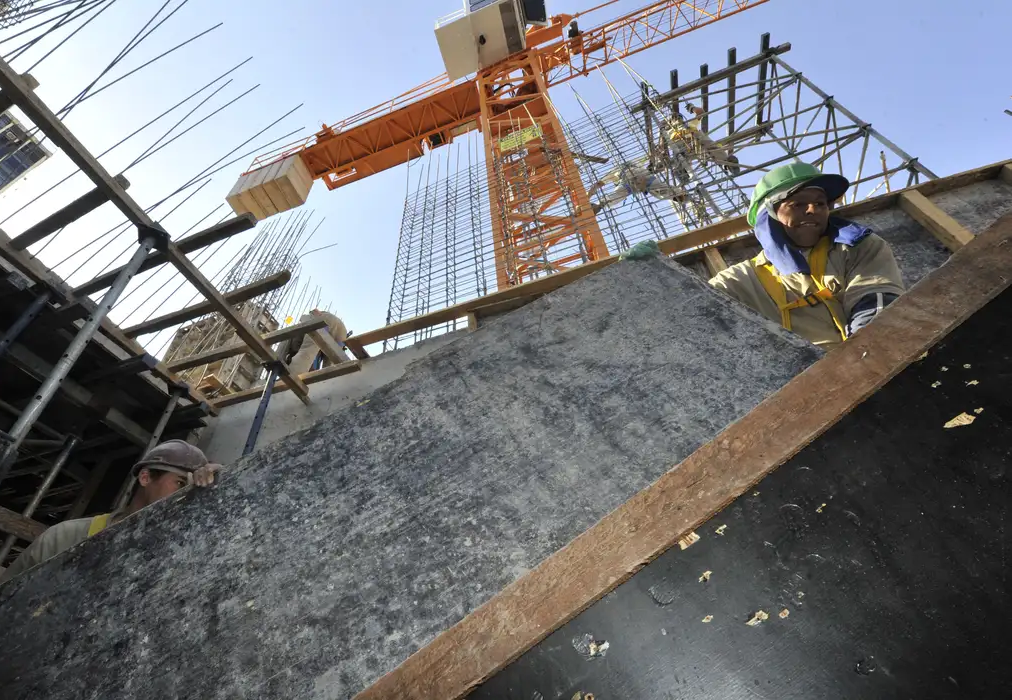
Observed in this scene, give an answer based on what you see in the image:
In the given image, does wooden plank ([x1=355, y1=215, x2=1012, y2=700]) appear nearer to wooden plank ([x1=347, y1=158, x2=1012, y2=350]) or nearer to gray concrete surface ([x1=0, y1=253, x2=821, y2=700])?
gray concrete surface ([x1=0, y1=253, x2=821, y2=700])

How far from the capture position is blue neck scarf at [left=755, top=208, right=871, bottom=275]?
91.1 inches

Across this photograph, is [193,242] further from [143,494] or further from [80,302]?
[143,494]

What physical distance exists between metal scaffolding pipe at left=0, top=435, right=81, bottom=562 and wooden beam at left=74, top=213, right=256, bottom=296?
139 centimetres

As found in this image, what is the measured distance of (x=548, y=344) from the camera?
1.98 metres

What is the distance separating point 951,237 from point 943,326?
3163mm

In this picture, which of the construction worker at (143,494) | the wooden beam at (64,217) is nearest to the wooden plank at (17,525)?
the construction worker at (143,494)

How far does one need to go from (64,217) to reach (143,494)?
202 cm

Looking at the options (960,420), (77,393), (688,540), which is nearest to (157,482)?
(77,393)

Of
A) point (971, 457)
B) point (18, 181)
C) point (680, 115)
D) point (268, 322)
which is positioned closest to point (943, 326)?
point (971, 457)

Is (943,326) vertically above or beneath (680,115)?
above

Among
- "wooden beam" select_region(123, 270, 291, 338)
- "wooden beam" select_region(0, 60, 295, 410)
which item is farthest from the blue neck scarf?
"wooden beam" select_region(0, 60, 295, 410)

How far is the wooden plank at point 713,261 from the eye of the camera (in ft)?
11.7

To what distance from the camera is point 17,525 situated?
3252 mm

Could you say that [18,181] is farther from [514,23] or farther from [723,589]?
[723,589]
